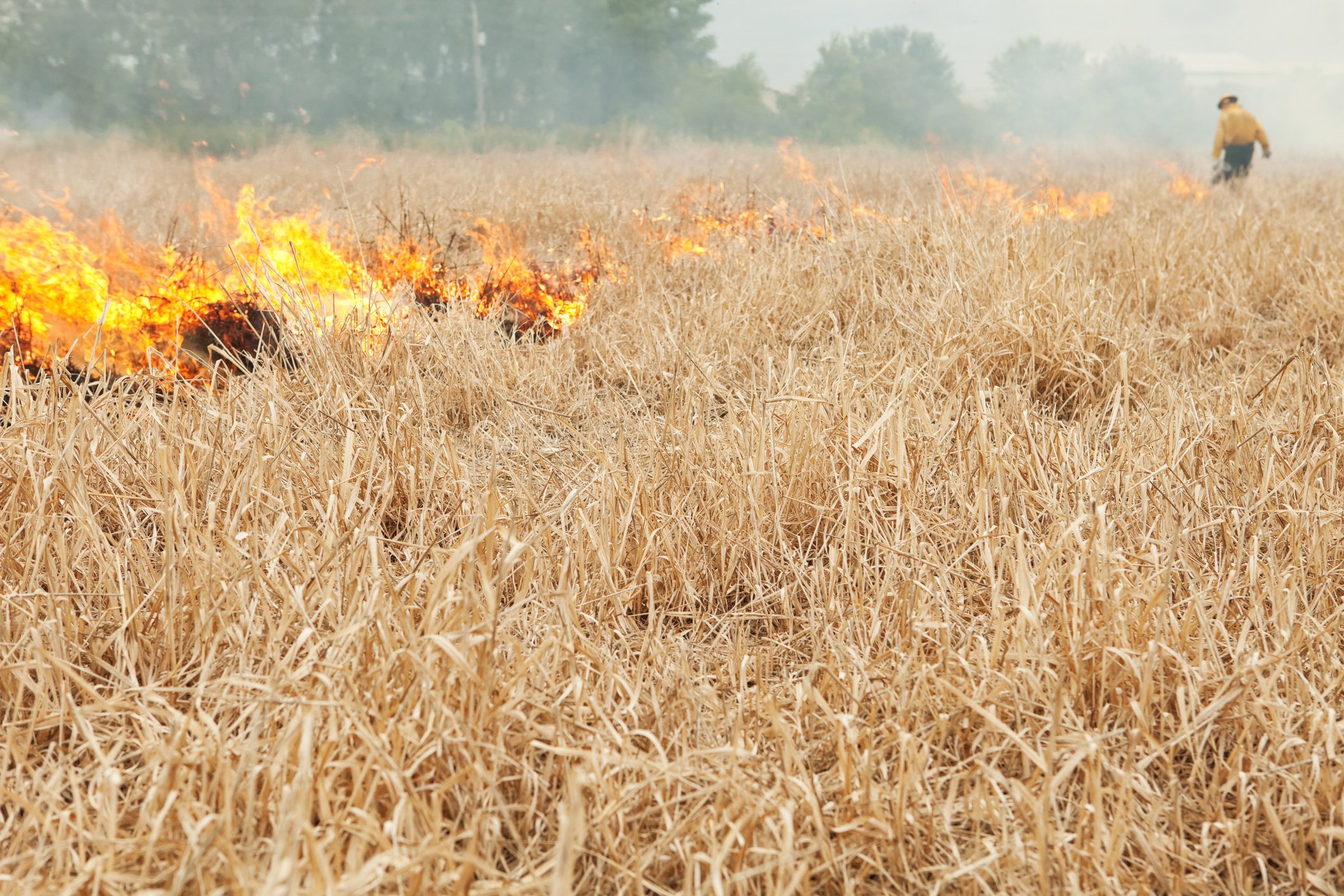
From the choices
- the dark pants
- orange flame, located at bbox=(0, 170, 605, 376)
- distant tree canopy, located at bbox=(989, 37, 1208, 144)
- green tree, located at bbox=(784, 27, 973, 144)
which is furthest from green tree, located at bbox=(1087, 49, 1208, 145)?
orange flame, located at bbox=(0, 170, 605, 376)

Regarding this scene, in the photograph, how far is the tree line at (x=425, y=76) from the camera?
1402 centimetres

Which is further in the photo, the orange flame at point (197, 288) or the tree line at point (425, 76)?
the tree line at point (425, 76)

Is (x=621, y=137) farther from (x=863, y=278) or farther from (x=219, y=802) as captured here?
(x=219, y=802)

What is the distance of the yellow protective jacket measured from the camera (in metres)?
9.44

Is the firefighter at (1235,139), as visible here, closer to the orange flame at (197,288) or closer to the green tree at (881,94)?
the orange flame at (197,288)

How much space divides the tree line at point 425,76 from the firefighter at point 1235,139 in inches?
468

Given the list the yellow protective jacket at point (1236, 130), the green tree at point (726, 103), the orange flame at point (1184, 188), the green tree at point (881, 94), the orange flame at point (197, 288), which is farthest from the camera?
the green tree at point (881, 94)

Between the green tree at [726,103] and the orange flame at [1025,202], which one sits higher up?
the green tree at [726,103]

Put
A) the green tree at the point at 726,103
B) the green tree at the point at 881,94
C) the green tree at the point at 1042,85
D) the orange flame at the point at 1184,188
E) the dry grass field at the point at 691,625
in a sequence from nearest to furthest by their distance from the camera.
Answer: the dry grass field at the point at 691,625, the orange flame at the point at 1184,188, the green tree at the point at 726,103, the green tree at the point at 881,94, the green tree at the point at 1042,85

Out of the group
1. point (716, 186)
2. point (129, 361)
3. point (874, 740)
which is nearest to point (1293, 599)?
point (874, 740)

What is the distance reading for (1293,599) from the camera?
1380 mm

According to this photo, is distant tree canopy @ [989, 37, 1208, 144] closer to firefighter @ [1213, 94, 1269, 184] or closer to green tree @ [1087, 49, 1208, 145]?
green tree @ [1087, 49, 1208, 145]

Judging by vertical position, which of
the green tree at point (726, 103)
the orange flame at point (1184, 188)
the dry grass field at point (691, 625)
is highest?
the green tree at point (726, 103)

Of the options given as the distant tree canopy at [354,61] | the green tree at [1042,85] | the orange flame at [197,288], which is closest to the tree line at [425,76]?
the distant tree canopy at [354,61]
